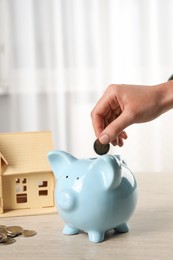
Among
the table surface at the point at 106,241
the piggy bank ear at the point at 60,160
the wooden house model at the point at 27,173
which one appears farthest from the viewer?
the wooden house model at the point at 27,173

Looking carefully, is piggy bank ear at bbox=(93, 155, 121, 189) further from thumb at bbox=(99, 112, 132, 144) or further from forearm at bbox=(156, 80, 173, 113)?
forearm at bbox=(156, 80, 173, 113)

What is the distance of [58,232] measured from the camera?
777 millimetres

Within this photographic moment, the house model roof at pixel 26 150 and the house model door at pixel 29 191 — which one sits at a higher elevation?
the house model roof at pixel 26 150

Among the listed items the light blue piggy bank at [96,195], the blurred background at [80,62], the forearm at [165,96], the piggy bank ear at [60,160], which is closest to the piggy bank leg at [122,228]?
the light blue piggy bank at [96,195]

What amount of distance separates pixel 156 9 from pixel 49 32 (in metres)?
0.50

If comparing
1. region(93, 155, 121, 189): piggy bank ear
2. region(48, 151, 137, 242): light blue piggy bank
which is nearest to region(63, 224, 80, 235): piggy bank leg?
region(48, 151, 137, 242): light blue piggy bank

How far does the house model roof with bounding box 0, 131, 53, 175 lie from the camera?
0.91 meters

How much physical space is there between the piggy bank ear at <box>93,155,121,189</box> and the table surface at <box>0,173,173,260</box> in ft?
0.34

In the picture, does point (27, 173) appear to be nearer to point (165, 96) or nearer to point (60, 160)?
point (60, 160)

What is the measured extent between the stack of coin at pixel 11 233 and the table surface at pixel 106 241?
0.5 inches

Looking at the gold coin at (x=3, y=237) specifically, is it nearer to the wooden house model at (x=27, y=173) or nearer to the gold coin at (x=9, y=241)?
the gold coin at (x=9, y=241)

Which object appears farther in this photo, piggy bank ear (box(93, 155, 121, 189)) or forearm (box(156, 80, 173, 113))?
forearm (box(156, 80, 173, 113))

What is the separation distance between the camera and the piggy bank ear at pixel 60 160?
2.54 feet

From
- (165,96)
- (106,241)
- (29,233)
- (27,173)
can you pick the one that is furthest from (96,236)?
(165,96)
